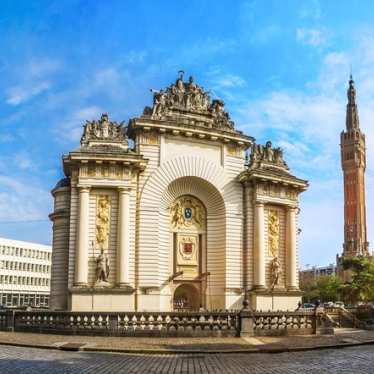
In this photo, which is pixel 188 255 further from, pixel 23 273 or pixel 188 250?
pixel 23 273

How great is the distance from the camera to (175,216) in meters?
41.8

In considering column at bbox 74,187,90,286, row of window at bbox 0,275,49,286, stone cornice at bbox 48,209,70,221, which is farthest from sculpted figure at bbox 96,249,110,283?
row of window at bbox 0,275,49,286

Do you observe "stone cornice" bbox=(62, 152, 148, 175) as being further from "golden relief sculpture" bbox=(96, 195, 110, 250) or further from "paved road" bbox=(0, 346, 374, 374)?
"paved road" bbox=(0, 346, 374, 374)

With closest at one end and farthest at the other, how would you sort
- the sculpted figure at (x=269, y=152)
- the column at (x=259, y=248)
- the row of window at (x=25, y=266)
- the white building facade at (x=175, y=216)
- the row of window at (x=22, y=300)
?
the white building facade at (x=175, y=216) → the column at (x=259, y=248) → the sculpted figure at (x=269, y=152) → the row of window at (x=22, y=300) → the row of window at (x=25, y=266)

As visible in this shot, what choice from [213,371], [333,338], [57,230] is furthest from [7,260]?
[213,371]

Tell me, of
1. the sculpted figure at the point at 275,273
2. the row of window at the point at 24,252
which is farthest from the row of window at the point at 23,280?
the sculpted figure at the point at 275,273

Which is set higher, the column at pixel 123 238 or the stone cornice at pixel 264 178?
the stone cornice at pixel 264 178

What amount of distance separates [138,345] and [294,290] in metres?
21.7

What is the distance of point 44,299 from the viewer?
105 meters

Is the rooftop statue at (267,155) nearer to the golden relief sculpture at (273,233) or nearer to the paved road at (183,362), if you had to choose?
the golden relief sculpture at (273,233)

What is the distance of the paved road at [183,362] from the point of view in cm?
1614

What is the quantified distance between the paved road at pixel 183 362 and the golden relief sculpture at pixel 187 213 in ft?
68.7

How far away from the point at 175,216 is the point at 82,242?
27.4 ft

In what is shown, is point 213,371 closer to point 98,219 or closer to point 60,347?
point 60,347
